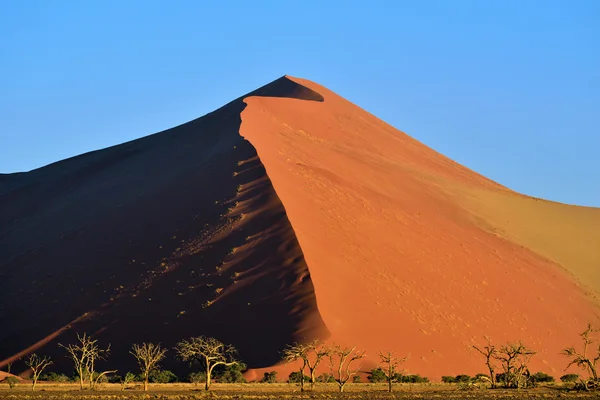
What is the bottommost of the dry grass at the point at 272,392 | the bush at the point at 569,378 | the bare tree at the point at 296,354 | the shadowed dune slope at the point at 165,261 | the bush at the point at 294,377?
the dry grass at the point at 272,392

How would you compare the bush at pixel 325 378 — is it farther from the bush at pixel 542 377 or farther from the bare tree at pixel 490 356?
the bush at pixel 542 377

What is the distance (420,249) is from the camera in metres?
66.9

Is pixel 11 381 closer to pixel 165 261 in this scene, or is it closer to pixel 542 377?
pixel 165 261

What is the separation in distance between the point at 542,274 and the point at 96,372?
3290cm

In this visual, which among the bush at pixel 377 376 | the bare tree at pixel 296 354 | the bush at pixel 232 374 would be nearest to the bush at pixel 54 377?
the bush at pixel 232 374

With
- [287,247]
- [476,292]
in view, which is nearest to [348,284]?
[287,247]

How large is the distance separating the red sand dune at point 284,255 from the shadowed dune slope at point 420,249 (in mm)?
163

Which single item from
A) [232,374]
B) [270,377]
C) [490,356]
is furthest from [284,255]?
[490,356]

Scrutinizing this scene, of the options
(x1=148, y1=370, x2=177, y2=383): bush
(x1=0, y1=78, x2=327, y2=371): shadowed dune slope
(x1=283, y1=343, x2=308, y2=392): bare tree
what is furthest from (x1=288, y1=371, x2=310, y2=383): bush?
(x1=148, y1=370, x2=177, y2=383): bush

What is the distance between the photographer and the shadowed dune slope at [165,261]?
181ft

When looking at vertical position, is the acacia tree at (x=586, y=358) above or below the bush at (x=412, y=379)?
above

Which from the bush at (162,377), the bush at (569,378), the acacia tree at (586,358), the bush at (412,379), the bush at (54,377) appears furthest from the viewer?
the bush at (54,377)

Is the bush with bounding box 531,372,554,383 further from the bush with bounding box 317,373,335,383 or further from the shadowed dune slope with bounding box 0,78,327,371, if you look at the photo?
the shadowed dune slope with bounding box 0,78,327,371

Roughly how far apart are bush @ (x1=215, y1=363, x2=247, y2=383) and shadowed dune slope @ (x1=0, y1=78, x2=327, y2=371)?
117cm
